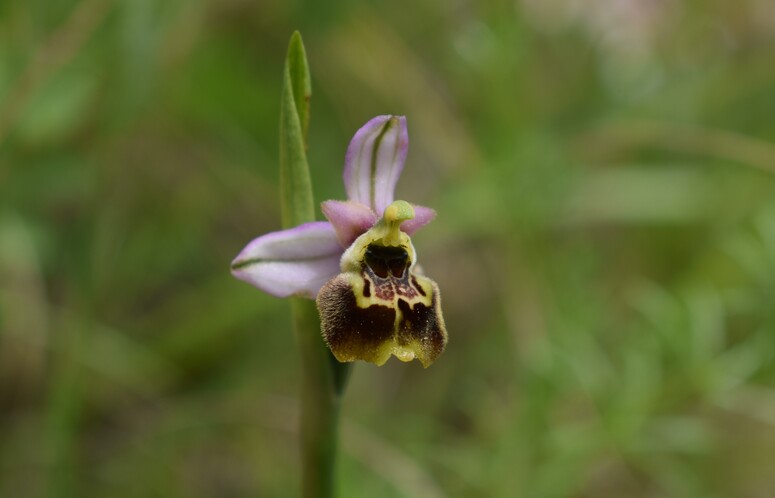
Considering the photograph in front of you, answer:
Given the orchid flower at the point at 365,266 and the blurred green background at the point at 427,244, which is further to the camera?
the blurred green background at the point at 427,244

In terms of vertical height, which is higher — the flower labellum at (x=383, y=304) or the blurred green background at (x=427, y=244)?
the blurred green background at (x=427, y=244)

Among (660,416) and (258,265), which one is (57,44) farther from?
(660,416)

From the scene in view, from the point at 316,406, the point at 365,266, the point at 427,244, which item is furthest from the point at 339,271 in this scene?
the point at 427,244

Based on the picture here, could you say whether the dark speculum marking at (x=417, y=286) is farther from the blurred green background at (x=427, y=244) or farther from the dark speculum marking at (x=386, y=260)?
the blurred green background at (x=427, y=244)

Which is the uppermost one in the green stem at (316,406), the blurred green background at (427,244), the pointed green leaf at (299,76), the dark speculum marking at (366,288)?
the blurred green background at (427,244)

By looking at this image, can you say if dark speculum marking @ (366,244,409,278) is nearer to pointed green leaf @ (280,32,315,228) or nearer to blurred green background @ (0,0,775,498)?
pointed green leaf @ (280,32,315,228)

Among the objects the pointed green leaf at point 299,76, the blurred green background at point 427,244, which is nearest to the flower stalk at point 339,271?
the pointed green leaf at point 299,76

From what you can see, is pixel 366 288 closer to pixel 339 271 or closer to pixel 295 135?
pixel 339 271

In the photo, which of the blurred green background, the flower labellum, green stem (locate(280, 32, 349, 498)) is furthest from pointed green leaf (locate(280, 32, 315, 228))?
the blurred green background
